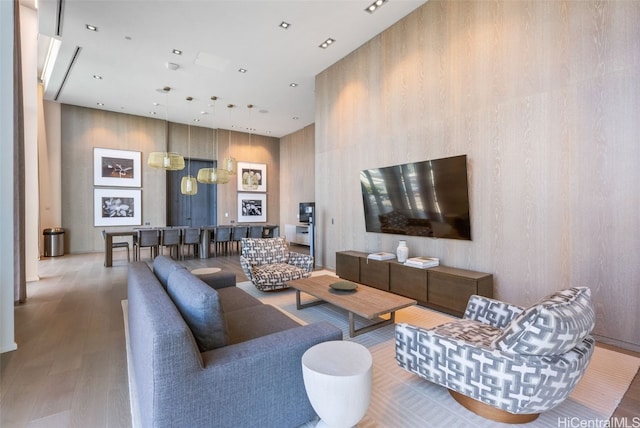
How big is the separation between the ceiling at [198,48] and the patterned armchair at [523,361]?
4249 millimetres

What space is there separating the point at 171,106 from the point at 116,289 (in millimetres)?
5401

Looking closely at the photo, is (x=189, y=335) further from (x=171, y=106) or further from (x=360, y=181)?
(x=171, y=106)

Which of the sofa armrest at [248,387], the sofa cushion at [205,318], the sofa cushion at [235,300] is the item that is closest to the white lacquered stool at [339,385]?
the sofa armrest at [248,387]

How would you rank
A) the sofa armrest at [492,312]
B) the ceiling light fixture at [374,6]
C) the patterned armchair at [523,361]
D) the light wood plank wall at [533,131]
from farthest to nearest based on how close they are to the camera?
the ceiling light fixture at [374,6]
the light wood plank wall at [533,131]
the sofa armrest at [492,312]
the patterned armchair at [523,361]

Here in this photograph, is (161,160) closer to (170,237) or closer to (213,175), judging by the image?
(213,175)

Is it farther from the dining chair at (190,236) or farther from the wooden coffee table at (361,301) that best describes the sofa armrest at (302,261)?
the dining chair at (190,236)

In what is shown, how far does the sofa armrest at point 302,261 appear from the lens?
449 cm

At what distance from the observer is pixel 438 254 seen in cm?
405

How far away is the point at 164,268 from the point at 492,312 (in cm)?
284

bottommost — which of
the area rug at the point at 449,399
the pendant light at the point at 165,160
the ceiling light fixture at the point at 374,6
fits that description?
the area rug at the point at 449,399

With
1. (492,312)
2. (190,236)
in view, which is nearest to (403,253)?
(492,312)

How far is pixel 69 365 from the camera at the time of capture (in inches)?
93.0

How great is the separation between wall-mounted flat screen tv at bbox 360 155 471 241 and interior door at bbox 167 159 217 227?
6949 mm

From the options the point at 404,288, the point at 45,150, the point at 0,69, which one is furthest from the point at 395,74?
the point at 45,150
